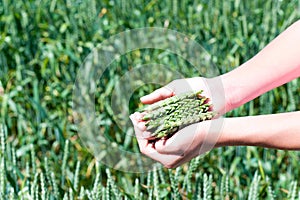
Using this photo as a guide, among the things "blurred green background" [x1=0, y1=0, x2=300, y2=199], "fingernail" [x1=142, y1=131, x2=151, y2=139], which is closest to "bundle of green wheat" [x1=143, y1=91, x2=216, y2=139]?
"fingernail" [x1=142, y1=131, x2=151, y2=139]

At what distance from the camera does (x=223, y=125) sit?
1640mm

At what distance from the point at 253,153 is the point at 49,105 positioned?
3.27ft

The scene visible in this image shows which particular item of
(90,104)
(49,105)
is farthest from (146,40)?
(49,105)

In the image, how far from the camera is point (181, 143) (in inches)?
66.1

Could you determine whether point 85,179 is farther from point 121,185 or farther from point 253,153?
point 253,153

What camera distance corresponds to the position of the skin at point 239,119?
1.61 metres

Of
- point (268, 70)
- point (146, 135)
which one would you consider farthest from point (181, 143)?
point (268, 70)

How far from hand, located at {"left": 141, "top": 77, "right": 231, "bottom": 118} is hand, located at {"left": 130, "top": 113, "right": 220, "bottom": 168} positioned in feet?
0.27

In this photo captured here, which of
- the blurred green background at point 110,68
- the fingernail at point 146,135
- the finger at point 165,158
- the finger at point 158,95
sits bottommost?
the finger at point 165,158

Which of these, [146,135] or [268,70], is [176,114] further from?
[268,70]

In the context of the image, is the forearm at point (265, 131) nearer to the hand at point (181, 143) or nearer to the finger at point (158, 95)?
the hand at point (181, 143)

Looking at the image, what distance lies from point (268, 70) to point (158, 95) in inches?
11.2

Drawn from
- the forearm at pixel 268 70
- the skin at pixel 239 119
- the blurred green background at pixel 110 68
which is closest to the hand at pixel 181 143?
the skin at pixel 239 119

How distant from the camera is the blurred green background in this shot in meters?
2.64
